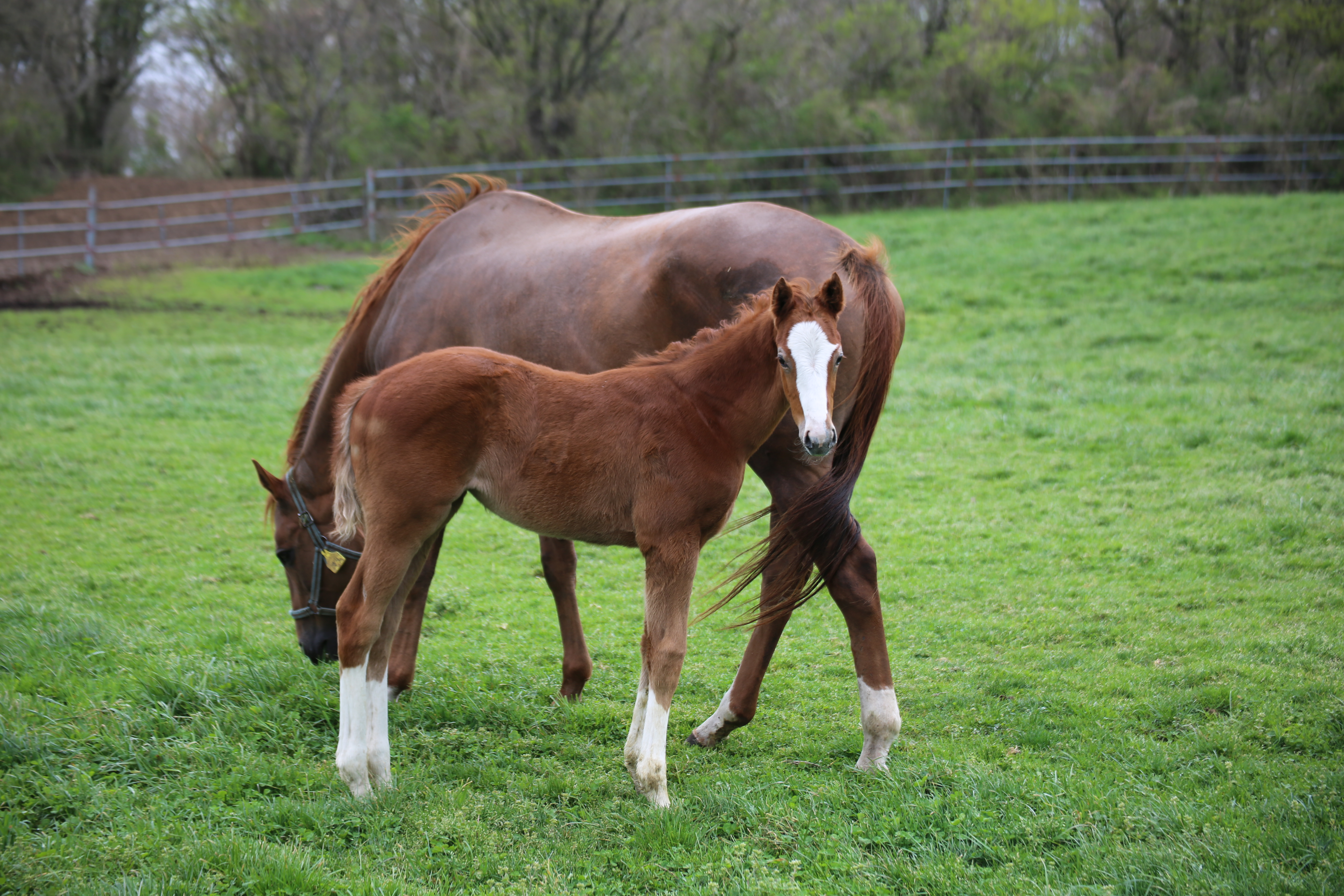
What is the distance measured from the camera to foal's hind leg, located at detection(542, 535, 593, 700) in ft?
14.9

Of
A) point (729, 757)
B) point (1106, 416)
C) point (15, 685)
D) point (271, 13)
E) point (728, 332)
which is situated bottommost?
point (729, 757)

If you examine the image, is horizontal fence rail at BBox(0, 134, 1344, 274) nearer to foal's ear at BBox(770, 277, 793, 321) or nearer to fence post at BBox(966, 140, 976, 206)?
fence post at BBox(966, 140, 976, 206)

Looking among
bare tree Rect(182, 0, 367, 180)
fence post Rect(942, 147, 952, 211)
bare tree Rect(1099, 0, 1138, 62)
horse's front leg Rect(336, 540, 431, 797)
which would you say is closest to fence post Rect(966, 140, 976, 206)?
fence post Rect(942, 147, 952, 211)

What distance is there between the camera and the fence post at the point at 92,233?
1670 cm

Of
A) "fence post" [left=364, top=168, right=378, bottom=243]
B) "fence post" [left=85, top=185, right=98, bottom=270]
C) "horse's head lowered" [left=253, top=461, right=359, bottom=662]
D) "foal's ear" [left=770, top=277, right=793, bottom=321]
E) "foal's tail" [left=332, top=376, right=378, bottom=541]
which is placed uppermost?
"fence post" [left=364, top=168, right=378, bottom=243]

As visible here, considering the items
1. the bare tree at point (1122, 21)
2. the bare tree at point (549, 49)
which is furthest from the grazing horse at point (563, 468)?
the bare tree at point (1122, 21)

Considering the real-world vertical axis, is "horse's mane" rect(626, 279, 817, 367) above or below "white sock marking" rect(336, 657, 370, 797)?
above

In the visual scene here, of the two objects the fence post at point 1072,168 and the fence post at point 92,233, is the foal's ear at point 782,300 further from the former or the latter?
the fence post at point 1072,168

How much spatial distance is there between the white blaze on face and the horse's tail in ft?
2.12

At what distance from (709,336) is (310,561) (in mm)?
2516

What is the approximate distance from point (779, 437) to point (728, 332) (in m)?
0.55

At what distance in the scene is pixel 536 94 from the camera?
2156 centimetres

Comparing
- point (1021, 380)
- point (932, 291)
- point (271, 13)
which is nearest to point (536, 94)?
point (271, 13)

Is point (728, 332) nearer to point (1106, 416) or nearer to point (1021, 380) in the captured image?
point (1106, 416)
